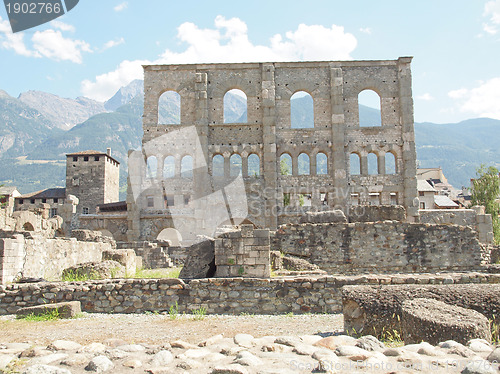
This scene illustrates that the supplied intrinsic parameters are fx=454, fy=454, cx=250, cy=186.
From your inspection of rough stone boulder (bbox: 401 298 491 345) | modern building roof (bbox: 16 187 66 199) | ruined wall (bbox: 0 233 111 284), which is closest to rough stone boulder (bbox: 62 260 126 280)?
ruined wall (bbox: 0 233 111 284)

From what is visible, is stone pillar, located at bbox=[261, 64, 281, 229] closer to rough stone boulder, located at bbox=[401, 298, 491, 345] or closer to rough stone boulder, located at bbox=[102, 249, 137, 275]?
rough stone boulder, located at bbox=[102, 249, 137, 275]

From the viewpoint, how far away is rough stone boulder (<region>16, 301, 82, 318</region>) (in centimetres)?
808

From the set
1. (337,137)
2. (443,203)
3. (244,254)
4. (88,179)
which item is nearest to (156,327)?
(244,254)

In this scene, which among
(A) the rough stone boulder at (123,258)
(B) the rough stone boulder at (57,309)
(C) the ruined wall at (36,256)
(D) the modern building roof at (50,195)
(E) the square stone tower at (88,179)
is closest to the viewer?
(B) the rough stone boulder at (57,309)

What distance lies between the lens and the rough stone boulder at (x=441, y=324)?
4598 millimetres

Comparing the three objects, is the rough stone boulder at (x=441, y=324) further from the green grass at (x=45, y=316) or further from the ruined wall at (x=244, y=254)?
the green grass at (x=45, y=316)

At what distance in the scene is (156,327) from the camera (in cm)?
714

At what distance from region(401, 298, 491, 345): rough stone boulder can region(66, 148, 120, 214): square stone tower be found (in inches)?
2195

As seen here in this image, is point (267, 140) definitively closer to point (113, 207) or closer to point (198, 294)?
point (198, 294)

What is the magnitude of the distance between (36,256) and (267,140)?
70.2 feet

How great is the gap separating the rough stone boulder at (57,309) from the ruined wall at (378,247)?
6.56 m

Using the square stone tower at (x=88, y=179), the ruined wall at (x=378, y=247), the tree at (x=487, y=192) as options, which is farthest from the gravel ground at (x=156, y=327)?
the square stone tower at (x=88, y=179)

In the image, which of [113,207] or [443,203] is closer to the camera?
[443,203]

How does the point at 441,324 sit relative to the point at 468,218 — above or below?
below
